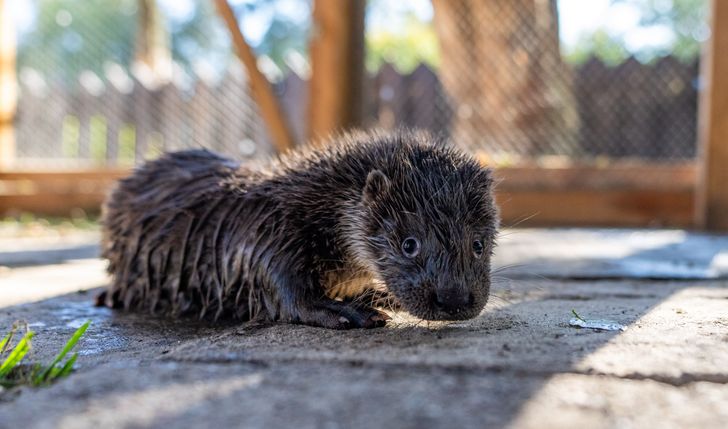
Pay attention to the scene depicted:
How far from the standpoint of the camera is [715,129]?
23.5ft

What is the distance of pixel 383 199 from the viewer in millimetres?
3125

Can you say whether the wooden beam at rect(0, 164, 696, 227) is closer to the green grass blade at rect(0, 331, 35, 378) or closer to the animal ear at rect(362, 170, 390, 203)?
the animal ear at rect(362, 170, 390, 203)

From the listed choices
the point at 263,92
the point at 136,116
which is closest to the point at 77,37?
the point at 136,116

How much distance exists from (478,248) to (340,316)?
0.60m

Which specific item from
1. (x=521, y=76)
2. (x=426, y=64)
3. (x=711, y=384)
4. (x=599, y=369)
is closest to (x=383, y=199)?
(x=599, y=369)

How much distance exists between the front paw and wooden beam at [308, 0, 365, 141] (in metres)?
3.84

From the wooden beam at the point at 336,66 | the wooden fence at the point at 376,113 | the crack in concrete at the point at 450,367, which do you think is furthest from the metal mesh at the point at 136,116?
the crack in concrete at the point at 450,367

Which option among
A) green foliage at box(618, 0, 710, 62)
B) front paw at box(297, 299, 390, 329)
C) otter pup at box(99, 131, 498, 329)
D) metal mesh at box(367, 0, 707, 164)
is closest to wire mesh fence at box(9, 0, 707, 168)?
metal mesh at box(367, 0, 707, 164)

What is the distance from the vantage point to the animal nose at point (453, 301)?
2693 mm

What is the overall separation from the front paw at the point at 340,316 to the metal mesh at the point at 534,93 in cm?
647

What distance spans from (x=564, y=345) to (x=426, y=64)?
36.0ft

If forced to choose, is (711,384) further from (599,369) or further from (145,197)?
(145,197)

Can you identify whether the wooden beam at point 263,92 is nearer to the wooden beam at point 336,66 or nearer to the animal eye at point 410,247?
the wooden beam at point 336,66

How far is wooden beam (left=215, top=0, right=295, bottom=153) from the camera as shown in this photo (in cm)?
699
